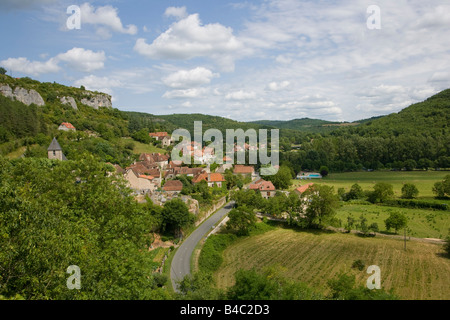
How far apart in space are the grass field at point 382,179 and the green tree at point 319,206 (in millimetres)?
21654

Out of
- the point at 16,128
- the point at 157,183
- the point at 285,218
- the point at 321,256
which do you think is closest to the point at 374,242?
the point at 321,256

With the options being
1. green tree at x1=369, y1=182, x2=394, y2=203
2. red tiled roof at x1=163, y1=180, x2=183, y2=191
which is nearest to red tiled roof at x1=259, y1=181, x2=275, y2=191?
red tiled roof at x1=163, y1=180, x2=183, y2=191

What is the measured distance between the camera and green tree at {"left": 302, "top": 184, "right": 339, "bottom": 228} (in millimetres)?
34594

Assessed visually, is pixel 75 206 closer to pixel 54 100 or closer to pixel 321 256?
pixel 321 256

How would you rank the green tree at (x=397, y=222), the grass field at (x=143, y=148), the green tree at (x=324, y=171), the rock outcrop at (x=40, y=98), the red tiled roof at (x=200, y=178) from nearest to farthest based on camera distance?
the green tree at (x=397, y=222)
the red tiled roof at (x=200, y=178)
the rock outcrop at (x=40, y=98)
the grass field at (x=143, y=148)
the green tree at (x=324, y=171)

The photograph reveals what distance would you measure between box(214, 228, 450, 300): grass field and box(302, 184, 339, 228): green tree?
1.71 meters

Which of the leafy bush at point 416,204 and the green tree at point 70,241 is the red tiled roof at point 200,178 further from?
the green tree at point 70,241

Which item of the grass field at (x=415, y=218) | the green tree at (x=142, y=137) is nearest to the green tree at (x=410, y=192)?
A: the grass field at (x=415, y=218)

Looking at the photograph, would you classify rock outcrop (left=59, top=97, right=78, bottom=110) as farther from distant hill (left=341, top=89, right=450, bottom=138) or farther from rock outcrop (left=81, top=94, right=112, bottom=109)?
distant hill (left=341, top=89, right=450, bottom=138)

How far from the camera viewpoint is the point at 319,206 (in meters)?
34.9

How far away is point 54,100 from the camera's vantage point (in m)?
77.1

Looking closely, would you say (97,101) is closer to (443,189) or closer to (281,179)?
(281,179)

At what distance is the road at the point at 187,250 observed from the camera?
22.7 m

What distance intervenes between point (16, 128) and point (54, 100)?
34.2 m
